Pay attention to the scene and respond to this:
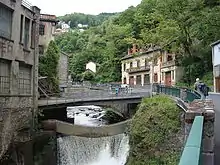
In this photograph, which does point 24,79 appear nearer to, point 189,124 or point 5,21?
point 5,21

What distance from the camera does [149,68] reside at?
72.8m

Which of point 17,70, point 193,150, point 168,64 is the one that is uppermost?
point 168,64

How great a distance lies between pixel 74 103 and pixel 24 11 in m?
11.9

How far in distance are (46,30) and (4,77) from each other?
23609 millimetres

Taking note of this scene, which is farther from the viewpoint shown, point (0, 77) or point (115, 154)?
point (115, 154)

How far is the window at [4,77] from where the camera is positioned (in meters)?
24.7

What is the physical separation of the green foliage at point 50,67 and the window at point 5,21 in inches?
552

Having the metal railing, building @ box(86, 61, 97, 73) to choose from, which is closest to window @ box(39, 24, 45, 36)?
the metal railing

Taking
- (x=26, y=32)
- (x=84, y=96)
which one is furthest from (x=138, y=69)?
(x=26, y=32)

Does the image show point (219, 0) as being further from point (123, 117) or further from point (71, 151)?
point (71, 151)

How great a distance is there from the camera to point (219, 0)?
40.0 metres

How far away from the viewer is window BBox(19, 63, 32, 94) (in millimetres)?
28562

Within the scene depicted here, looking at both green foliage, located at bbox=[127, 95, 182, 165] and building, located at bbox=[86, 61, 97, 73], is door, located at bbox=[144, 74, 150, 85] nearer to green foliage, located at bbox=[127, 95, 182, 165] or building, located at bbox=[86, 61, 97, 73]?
building, located at bbox=[86, 61, 97, 73]

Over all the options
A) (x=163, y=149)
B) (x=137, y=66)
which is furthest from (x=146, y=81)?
(x=163, y=149)
